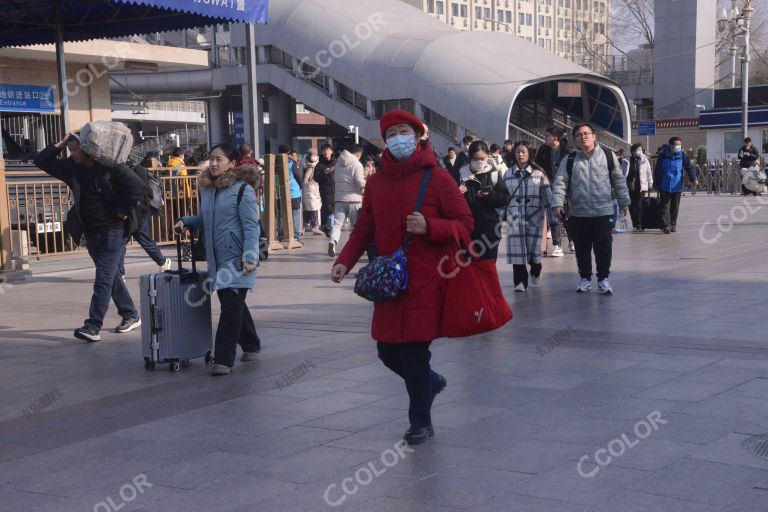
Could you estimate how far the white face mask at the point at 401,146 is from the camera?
516 centimetres

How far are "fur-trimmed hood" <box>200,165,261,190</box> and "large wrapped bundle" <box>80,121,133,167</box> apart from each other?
50.4 inches

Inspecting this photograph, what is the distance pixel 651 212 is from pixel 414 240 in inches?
565

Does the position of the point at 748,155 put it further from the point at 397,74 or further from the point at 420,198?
the point at 420,198

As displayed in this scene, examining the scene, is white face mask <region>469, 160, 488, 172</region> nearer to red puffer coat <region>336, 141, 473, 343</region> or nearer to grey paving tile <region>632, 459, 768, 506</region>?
red puffer coat <region>336, 141, 473, 343</region>

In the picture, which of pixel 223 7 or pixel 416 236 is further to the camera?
pixel 223 7

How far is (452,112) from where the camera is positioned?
1660 inches

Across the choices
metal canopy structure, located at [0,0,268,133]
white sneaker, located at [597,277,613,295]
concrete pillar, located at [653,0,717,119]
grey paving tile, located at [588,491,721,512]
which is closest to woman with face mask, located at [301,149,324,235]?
metal canopy structure, located at [0,0,268,133]

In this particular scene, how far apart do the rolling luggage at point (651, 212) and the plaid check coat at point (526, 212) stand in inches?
316

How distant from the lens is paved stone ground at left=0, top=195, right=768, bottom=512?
4.50m


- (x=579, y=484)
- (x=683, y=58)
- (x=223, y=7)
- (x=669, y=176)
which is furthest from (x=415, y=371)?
(x=683, y=58)

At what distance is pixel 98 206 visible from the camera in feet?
27.5

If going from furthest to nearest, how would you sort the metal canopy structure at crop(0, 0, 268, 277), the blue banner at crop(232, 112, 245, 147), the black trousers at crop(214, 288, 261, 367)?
the blue banner at crop(232, 112, 245, 147) → the metal canopy structure at crop(0, 0, 268, 277) → the black trousers at crop(214, 288, 261, 367)

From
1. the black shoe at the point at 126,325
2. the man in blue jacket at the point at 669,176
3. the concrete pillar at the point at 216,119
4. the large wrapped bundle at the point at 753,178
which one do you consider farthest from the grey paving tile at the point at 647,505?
the concrete pillar at the point at 216,119

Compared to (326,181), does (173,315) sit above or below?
below
